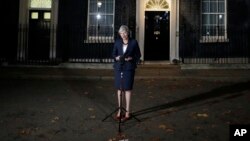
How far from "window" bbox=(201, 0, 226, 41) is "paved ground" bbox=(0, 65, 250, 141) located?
3.48 metres

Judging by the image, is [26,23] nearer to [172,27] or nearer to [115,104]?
[172,27]

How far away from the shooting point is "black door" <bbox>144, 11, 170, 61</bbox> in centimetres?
1783

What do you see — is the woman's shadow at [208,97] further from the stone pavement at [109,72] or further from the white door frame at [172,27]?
the white door frame at [172,27]

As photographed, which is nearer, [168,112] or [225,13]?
[168,112]

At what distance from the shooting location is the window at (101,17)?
1761 cm

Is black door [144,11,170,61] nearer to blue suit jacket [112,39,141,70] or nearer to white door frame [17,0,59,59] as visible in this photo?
white door frame [17,0,59,59]

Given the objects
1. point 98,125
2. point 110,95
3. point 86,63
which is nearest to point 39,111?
point 98,125

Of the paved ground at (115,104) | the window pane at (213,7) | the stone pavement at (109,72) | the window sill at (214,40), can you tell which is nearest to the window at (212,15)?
the window pane at (213,7)

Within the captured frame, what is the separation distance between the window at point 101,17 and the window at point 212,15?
4.36m

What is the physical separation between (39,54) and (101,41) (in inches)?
121

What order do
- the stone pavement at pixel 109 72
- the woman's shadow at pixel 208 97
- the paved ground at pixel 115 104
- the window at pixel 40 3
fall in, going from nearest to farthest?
1. the paved ground at pixel 115 104
2. the woman's shadow at pixel 208 97
3. the stone pavement at pixel 109 72
4. the window at pixel 40 3

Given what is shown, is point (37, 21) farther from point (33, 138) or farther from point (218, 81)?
point (33, 138)

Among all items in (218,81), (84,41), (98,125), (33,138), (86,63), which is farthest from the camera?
(84,41)

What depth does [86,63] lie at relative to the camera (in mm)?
15992
